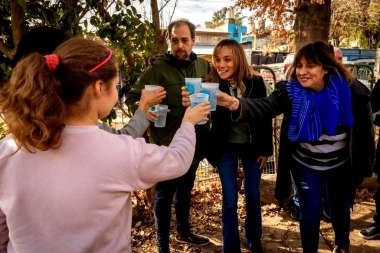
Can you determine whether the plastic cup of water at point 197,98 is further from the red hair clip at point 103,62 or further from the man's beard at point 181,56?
the man's beard at point 181,56

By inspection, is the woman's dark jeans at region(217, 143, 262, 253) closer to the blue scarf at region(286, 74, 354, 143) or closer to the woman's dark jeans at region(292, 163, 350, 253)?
the woman's dark jeans at region(292, 163, 350, 253)

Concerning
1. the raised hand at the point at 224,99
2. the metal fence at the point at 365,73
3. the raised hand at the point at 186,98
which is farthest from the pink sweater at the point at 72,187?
the metal fence at the point at 365,73

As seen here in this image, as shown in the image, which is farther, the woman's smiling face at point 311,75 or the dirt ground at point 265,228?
the dirt ground at point 265,228

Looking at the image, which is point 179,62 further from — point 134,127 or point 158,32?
point 134,127

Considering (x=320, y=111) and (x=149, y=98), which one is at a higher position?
(x=149, y=98)

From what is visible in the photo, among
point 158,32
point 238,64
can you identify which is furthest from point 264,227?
point 158,32

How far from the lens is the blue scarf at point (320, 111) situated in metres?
2.52

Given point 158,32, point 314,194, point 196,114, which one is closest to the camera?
point 196,114

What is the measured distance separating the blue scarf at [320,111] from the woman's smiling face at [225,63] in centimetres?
53

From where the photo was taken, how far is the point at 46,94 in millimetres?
1213

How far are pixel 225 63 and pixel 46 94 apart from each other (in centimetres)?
182

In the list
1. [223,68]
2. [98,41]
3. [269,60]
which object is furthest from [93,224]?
[269,60]

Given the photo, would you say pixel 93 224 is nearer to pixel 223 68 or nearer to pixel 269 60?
pixel 223 68

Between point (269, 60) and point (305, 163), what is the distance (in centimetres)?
2313
